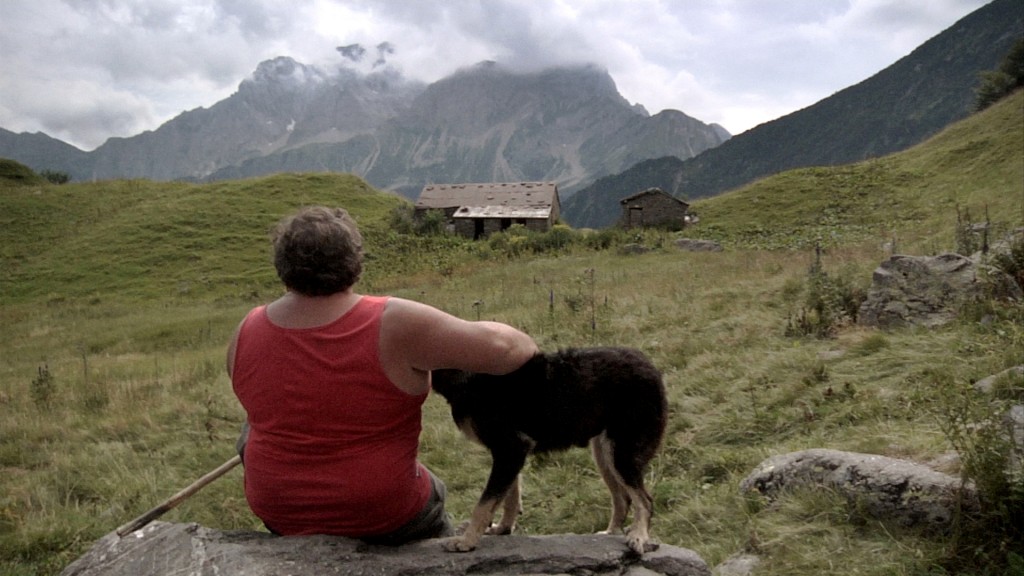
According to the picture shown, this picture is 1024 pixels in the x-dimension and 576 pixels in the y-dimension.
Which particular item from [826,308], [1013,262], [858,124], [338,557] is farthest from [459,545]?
[858,124]

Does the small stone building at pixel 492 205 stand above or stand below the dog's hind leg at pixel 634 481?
above

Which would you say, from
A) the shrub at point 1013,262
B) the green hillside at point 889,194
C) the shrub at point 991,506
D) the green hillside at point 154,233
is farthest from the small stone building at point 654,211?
the shrub at point 991,506

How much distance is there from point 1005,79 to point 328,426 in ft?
203

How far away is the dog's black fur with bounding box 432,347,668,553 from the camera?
324 centimetres

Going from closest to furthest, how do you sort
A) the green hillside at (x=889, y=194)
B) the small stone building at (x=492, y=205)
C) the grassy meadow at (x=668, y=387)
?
the grassy meadow at (x=668, y=387)
the green hillside at (x=889, y=194)
the small stone building at (x=492, y=205)

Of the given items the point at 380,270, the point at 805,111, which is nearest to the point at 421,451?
the point at 380,270

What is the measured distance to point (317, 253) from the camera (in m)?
2.88

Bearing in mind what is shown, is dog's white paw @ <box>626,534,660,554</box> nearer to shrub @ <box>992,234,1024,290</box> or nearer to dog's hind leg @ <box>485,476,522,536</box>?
dog's hind leg @ <box>485,476,522,536</box>

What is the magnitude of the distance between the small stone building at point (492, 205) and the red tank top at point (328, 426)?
39.8m

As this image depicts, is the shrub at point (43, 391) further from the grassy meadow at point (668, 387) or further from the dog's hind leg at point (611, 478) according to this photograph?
the dog's hind leg at point (611, 478)

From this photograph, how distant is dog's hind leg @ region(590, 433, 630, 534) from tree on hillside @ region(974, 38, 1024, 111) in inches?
2277

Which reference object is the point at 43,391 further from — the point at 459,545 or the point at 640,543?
the point at 640,543

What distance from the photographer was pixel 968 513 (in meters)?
3.61

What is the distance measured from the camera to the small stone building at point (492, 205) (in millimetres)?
43844
